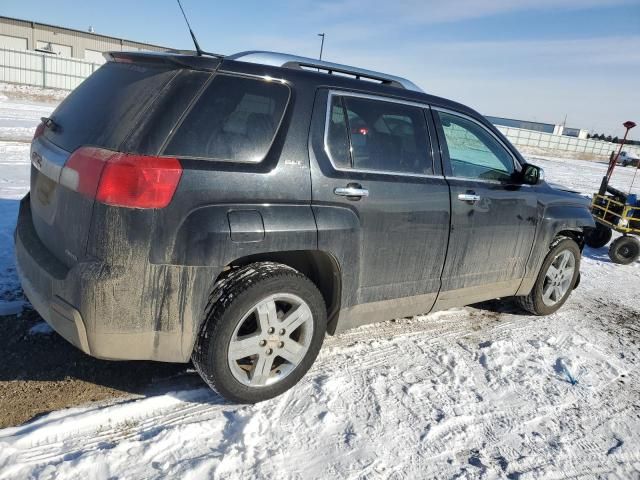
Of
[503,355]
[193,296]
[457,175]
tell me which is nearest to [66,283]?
[193,296]

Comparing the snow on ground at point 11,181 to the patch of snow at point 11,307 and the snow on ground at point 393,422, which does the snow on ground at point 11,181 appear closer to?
the patch of snow at point 11,307

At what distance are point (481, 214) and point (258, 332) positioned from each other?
1960mm

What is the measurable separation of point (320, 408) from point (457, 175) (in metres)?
1.93

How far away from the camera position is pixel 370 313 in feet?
11.1

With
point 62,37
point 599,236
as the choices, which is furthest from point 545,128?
point 599,236

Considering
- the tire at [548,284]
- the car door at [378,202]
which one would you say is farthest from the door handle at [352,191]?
the tire at [548,284]

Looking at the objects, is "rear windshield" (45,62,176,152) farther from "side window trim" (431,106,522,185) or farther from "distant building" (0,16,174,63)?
"distant building" (0,16,174,63)

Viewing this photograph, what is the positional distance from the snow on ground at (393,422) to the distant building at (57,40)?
4290cm

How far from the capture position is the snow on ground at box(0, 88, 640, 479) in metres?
2.41

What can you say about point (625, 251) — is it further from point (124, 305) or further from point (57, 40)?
point (57, 40)

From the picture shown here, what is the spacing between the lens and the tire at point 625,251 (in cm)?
730

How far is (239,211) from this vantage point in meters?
2.57

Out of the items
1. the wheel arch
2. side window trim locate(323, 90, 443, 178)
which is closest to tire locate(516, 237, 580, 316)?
side window trim locate(323, 90, 443, 178)

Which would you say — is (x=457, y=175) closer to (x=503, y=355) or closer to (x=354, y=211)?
(x=354, y=211)
